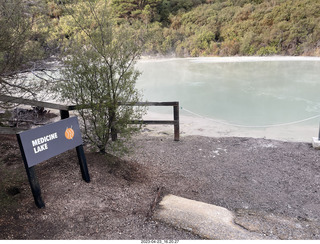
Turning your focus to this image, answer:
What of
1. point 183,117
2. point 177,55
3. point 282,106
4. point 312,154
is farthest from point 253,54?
point 312,154

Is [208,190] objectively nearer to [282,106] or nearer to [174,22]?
[282,106]

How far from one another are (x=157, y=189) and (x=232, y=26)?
3164 cm

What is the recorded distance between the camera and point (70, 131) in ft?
11.5

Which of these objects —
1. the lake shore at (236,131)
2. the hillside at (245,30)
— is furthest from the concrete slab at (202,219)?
the hillside at (245,30)

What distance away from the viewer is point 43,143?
3133mm

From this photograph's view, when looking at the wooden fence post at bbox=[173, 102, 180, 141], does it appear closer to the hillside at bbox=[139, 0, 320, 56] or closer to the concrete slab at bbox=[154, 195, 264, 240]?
the concrete slab at bbox=[154, 195, 264, 240]

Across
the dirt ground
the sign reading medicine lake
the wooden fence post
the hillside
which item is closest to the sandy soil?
the dirt ground

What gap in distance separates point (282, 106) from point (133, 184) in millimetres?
8340

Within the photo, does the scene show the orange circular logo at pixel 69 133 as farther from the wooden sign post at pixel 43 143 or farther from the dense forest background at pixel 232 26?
the dense forest background at pixel 232 26

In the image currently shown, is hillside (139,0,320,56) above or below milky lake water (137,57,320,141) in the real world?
above

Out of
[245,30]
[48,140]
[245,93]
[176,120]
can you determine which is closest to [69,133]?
[48,140]

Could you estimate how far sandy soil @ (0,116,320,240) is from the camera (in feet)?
9.88

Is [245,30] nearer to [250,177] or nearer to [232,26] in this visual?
[232,26]

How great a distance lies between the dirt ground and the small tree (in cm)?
70
